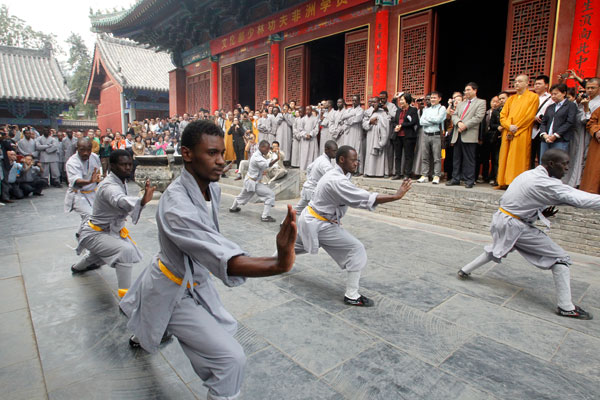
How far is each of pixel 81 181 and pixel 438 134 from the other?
20.2 ft

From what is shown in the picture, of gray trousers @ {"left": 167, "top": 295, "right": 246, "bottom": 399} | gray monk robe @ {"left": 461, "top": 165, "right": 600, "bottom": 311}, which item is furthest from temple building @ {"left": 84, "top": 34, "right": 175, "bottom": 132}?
gray trousers @ {"left": 167, "top": 295, "right": 246, "bottom": 399}

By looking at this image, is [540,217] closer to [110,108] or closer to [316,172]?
[316,172]

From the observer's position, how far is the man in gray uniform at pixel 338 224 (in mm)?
3445

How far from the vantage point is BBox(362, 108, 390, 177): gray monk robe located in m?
8.12

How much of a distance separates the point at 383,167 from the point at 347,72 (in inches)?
130

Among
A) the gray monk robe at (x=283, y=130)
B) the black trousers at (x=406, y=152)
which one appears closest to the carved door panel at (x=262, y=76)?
the gray monk robe at (x=283, y=130)

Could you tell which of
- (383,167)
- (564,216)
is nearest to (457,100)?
(383,167)

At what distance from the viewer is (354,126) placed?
29.0 feet

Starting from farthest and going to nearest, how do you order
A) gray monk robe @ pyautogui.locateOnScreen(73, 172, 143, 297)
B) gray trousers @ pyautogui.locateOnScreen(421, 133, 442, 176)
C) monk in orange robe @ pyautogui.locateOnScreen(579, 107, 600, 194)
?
gray trousers @ pyautogui.locateOnScreen(421, 133, 442, 176)
monk in orange robe @ pyautogui.locateOnScreen(579, 107, 600, 194)
gray monk robe @ pyautogui.locateOnScreen(73, 172, 143, 297)

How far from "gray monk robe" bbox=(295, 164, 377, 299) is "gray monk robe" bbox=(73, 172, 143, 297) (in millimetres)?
1616

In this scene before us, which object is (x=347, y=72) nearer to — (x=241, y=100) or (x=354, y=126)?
(x=354, y=126)

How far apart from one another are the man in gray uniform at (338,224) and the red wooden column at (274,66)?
9.38 metres

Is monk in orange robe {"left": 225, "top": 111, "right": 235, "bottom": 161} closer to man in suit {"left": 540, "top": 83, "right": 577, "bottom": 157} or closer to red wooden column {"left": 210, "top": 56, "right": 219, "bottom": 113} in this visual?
red wooden column {"left": 210, "top": 56, "right": 219, "bottom": 113}

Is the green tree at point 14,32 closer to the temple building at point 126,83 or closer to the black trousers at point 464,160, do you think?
the temple building at point 126,83
